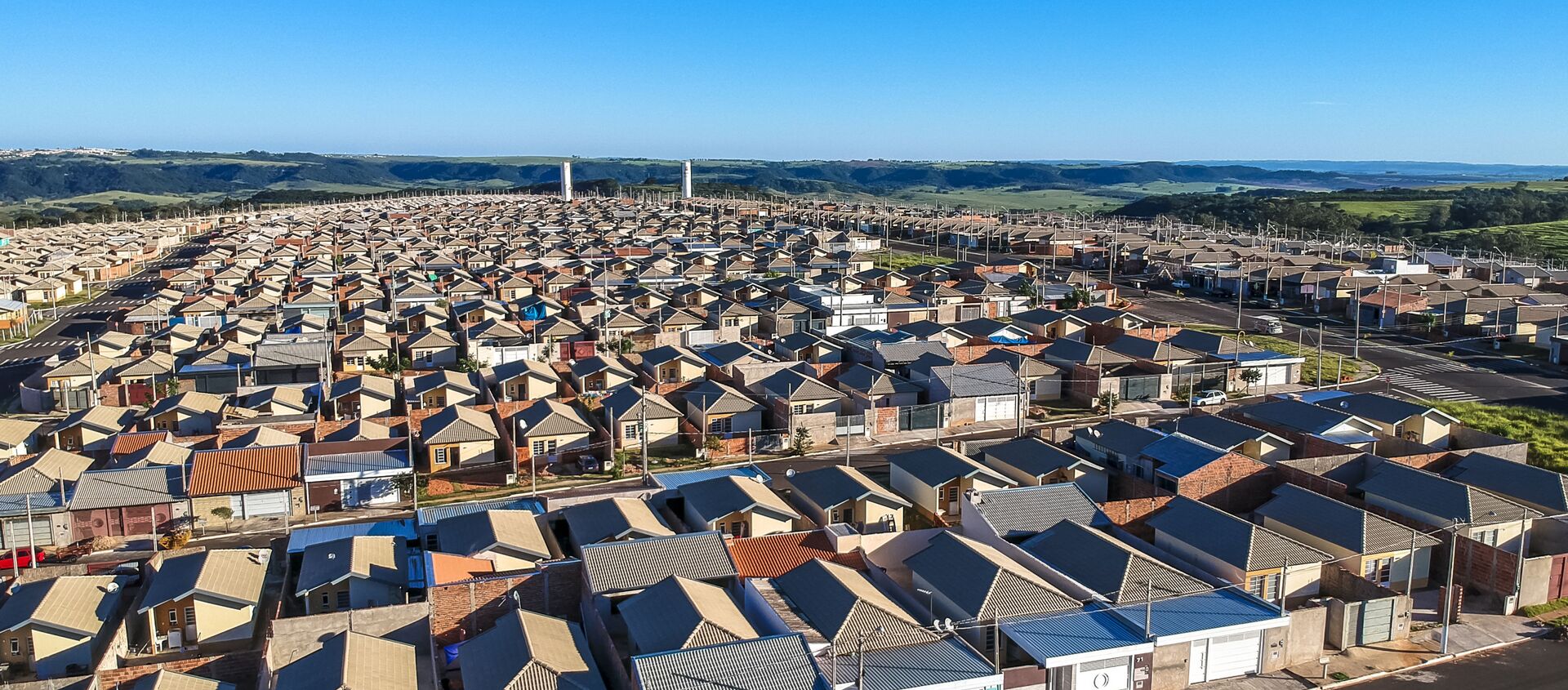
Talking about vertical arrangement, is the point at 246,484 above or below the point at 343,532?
above

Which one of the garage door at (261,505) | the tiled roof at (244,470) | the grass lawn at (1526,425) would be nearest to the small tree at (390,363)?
the tiled roof at (244,470)

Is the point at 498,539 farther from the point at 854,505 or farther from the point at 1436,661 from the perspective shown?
the point at 1436,661

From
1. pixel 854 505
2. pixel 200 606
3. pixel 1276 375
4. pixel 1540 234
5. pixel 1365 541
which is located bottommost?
pixel 200 606

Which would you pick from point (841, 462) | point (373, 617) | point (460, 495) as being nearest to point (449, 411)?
point (460, 495)

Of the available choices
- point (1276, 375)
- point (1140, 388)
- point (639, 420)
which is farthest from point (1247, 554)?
point (1276, 375)

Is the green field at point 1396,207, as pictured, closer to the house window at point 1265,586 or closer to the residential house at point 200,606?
the house window at point 1265,586

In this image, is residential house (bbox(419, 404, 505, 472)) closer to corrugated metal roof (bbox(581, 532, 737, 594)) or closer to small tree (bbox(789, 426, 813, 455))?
small tree (bbox(789, 426, 813, 455))

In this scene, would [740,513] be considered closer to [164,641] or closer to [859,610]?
[859,610]
